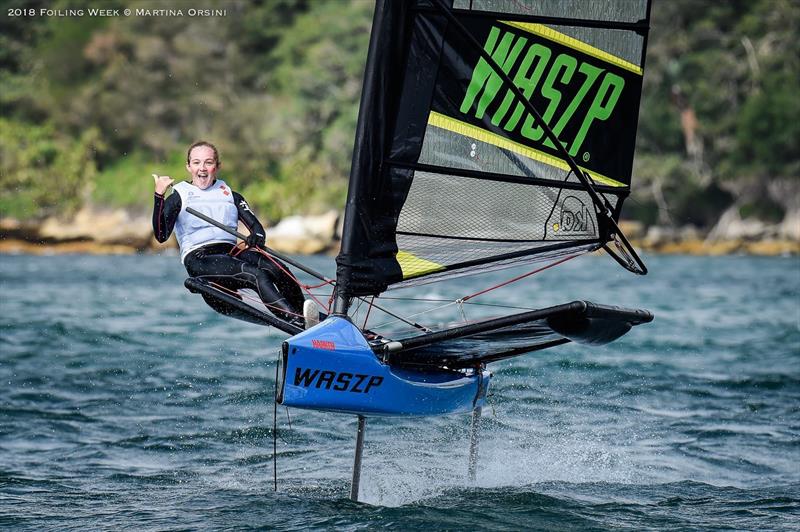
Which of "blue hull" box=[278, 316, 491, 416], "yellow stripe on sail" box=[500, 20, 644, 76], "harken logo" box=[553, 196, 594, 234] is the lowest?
"blue hull" box=[278, 316, 491, 416]

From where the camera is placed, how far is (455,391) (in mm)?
6191

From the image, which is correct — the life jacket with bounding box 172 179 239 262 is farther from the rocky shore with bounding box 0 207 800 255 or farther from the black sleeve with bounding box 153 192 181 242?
the rocky shore with bounding box 0 207 800 255

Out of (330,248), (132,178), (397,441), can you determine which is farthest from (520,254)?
(132,178)

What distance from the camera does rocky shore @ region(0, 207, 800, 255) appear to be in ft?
116

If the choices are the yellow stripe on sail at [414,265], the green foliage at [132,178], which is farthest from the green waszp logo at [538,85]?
the green foliage at [132,178]

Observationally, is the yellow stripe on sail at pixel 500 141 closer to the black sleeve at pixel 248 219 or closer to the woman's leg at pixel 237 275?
the black sleeve at pixel 248 219

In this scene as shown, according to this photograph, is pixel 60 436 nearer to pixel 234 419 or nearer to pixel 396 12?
pixel 234 419

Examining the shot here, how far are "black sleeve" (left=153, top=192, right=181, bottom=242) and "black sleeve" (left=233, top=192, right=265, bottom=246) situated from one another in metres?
0.34

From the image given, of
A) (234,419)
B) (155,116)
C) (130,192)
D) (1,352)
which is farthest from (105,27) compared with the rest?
(234,419)

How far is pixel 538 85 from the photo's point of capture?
6.25m

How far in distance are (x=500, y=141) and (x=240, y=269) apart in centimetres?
153

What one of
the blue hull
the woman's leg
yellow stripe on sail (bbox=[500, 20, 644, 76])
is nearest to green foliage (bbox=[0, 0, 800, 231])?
yellow stripe on sail (bbox=[500, 20, 644, 76])

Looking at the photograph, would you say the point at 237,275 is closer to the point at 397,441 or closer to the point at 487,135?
the point at 487,135

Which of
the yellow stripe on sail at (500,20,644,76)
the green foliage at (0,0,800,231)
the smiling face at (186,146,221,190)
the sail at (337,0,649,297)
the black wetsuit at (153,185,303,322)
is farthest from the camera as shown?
the green foliage at (0,0,800,231)
